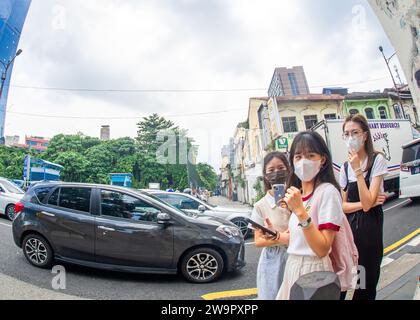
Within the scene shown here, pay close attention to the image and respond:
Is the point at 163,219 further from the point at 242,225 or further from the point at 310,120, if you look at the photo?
the point at 310,120

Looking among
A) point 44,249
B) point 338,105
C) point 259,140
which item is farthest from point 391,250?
point 259,140

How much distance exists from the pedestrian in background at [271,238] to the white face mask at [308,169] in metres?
0.45

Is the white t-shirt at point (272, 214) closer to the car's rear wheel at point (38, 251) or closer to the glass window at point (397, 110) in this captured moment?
the car's rear wheel at point (38, 251)

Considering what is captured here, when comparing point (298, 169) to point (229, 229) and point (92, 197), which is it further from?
point (92, 197)

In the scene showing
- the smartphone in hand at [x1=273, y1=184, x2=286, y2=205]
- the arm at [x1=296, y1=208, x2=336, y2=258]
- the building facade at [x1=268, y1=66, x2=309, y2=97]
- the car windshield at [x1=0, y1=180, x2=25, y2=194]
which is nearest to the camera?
the arm at [x1=296, y1=208, x2=336, y2=258]

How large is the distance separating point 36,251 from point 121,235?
1458 millimetres

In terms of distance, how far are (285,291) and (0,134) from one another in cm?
→ 586

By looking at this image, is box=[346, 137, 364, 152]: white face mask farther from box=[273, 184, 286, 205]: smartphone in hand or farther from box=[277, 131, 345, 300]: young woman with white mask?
box=[273, 184, 286, 205]: smartphone in hand

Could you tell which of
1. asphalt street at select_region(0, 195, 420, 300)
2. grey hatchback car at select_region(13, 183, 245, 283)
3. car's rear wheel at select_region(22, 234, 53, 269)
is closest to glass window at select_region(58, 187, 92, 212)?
grey hatchback car at select_region(13, 183, 245, 283)

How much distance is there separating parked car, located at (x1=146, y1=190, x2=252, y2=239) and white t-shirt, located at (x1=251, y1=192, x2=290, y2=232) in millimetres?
4261

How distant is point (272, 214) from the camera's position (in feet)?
6.12

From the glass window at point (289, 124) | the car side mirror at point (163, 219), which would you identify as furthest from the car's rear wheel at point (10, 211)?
the glass window at point (289, 124)

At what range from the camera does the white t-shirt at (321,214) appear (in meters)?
1.11

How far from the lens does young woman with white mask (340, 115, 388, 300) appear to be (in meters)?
1.63
